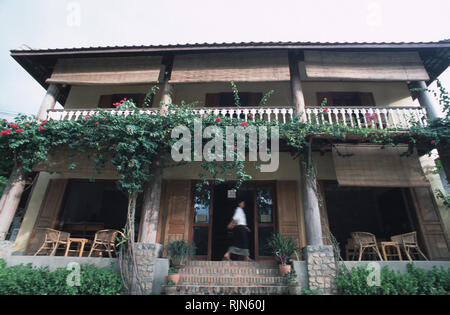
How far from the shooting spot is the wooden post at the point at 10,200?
6.01m

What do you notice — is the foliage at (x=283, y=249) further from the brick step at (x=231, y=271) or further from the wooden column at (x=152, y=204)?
the wooden column at (x=152, y=204)

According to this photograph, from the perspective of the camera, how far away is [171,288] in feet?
16.5

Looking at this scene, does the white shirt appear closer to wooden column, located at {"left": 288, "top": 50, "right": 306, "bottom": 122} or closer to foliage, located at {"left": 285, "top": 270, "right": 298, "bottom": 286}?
foliage, located at {"left": 285, "top": 270, "right": 298, "bottom": 286}

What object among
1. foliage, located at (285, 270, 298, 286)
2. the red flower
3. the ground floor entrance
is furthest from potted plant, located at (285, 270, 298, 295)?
the red flower

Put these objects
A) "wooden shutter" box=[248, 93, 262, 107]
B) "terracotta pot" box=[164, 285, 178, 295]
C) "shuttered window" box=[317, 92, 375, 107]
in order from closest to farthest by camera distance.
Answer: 1. "terracotta pot" box=[164, 285, 178, 295]
2. "shuttered window" box=[317, 92, 375, 107]
3. "wooden shutter" box=[248, 93, 262, 107]

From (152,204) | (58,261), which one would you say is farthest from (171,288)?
(58,261)

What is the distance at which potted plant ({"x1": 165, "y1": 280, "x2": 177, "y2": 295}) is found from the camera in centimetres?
500

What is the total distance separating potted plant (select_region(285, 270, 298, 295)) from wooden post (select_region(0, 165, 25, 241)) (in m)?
6.43

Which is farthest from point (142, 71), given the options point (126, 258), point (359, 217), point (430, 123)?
point (359, 217)

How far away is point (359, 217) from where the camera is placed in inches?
410

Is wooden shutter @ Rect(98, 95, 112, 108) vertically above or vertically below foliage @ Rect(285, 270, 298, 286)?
above

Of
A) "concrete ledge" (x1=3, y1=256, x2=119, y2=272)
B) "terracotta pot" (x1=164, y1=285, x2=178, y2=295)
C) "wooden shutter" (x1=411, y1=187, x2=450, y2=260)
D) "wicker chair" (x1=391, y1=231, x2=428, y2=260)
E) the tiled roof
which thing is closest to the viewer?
"terracotta pot" (x1=164, y1=285, x2=178, y2=295)

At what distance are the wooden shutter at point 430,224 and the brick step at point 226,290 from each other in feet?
14.0

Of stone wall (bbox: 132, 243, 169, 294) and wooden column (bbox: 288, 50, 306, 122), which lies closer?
stone wall (bbox: 132, 243, 169, 294)
